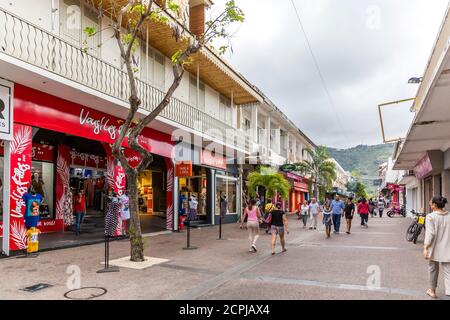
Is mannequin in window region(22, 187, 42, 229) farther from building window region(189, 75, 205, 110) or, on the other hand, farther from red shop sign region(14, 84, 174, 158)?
building window region(189, 75, 205, 110)

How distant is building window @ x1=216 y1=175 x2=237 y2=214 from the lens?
22016 millimetres

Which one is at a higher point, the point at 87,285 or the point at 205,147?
the point at 205,147

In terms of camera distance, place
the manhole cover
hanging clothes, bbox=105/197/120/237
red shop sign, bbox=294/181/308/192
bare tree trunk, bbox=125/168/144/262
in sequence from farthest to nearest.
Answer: red shop sign, bbox=294/181/308/192
hanging clothes, bbox=105/197/120/237
bare tree trunk, bbox=125/168/144/262
the manhole cover

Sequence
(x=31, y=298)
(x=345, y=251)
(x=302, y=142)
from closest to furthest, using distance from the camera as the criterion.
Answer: (x=31, y=298), (x=345, y=251), (x=302, y=142)

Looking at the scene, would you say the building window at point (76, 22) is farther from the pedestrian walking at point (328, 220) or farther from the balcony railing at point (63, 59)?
the pedestrian walking at point (328, 220)

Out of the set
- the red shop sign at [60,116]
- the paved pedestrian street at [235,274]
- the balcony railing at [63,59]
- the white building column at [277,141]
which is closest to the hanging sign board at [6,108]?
the red shop sign at [60,116]

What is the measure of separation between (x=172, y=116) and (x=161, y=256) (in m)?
7.35

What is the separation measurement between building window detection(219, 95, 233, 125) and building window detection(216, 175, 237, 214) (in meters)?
3.58

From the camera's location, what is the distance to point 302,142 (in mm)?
45594

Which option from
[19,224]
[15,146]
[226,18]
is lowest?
[19,224]

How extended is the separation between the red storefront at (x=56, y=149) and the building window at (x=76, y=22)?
2.09 meters

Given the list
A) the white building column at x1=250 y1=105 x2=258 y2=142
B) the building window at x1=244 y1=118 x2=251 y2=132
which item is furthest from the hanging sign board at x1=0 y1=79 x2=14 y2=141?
the building window at x1=244 y1=118 x2=251 y2=132
